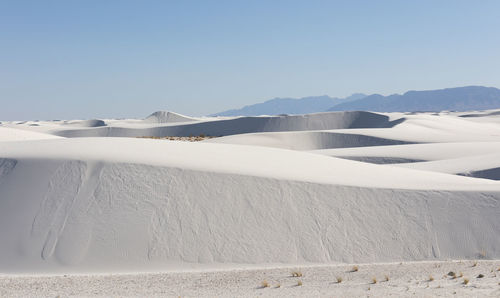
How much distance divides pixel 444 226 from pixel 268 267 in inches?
195

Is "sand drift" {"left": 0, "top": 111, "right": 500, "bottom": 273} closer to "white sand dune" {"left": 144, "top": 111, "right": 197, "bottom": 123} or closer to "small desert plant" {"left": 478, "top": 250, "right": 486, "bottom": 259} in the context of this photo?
"small desert plant" {"left": 478, "top": 250, "right": 486, "bottom": 259}

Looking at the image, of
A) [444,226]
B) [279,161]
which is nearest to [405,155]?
[279,161]

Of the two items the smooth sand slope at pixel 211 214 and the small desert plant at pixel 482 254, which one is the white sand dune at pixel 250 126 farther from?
the small desert plant at pixel 482 254

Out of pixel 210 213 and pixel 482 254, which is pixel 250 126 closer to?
pixel 210 213

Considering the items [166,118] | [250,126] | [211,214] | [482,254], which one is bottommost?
[482,254]

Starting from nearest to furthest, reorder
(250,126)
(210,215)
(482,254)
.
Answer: (482,254), (210,215), (250,126)

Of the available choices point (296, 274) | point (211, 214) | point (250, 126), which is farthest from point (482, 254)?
point (250, 126)

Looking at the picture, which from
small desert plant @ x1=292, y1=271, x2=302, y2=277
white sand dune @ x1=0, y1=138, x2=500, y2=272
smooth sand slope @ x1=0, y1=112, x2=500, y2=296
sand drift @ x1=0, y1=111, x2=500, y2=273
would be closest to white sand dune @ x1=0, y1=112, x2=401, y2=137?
sand drift @ x1=0, y1=111, x2=500, y2=273

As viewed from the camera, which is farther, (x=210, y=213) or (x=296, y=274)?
(x=210, y=213)

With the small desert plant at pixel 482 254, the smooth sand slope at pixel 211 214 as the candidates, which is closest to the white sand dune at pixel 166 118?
the smooth sand slope at pixel 211 214

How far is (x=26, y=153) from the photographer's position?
15.2 meters

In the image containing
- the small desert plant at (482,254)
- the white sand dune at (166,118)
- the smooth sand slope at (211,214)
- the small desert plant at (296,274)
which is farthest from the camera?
the white sand dune at (166,118)

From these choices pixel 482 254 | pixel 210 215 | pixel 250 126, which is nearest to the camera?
pixel 482 254

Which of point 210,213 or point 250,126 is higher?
point 210,213
